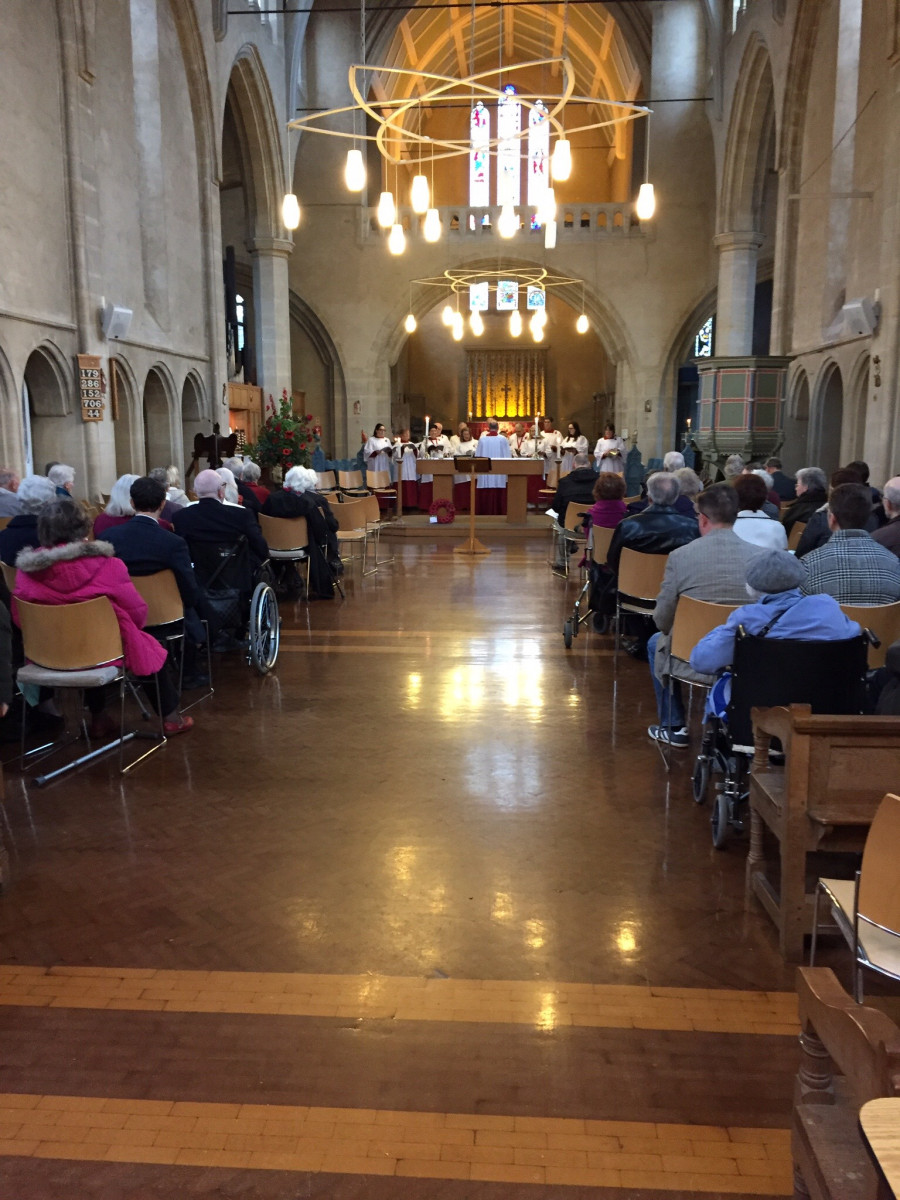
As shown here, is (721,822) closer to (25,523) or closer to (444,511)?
(25,523)

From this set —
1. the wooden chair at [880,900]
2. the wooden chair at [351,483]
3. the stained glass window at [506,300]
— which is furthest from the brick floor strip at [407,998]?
the stained glass window at [506,300]

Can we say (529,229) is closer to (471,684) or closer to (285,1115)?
(471,684)

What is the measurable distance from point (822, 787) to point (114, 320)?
10554 mm

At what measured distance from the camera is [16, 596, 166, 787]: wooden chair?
416 cm

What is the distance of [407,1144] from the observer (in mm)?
2102

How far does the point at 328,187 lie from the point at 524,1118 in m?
21.0

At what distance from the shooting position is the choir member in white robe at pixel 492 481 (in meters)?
15.8

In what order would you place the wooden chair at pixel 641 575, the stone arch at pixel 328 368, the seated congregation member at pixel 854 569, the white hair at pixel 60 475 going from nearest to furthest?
the seated congregation member at pixel 854 569, the wooden chair at pixel 641 575, the white hair at pixel 60 475, the stone arch at pixel 328 368

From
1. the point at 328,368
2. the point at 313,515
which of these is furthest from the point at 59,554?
the point at 328,368

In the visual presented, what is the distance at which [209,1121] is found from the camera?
7.13ft

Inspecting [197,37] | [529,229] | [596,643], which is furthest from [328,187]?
[596,643]

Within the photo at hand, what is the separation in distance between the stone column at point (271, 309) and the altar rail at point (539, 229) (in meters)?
3.26

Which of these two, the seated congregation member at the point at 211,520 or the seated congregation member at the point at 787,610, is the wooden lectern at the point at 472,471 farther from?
the seated congregation member at the point at 787,610

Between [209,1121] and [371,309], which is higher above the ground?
[371,309]
